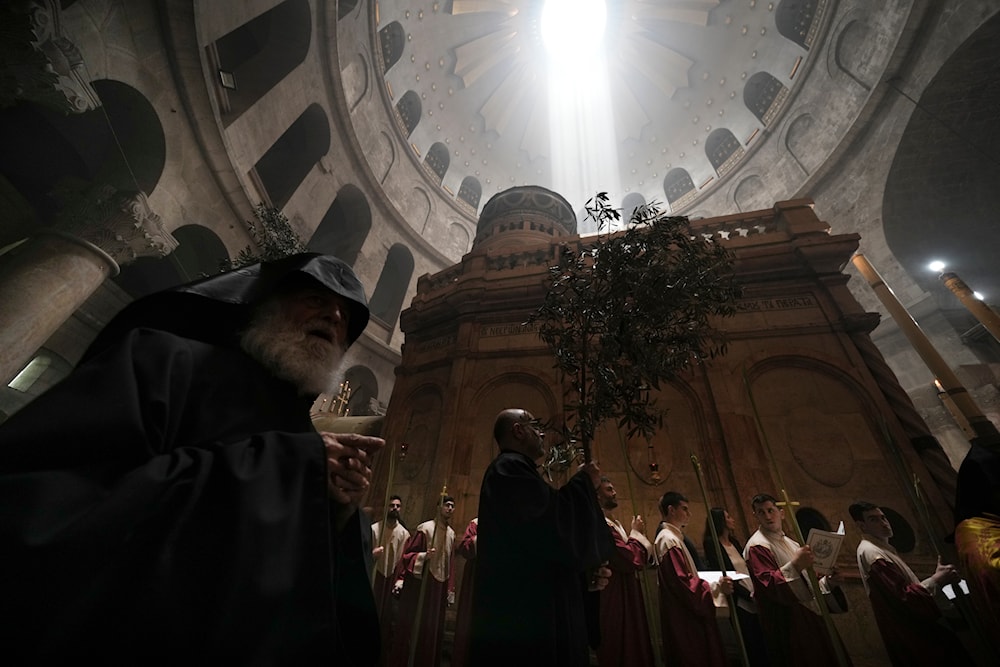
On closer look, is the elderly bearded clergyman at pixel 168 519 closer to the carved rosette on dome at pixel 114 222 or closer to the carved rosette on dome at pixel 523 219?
the carved rosette on dome at pixel 114 222

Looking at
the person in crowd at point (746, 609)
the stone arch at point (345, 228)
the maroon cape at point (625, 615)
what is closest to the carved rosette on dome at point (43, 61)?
the maroon cape at point (625, 615)

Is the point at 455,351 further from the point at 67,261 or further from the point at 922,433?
the point at 922,433

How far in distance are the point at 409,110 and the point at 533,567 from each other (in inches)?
874

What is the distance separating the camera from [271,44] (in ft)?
38.8

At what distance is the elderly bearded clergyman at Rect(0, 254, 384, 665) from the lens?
79 cm

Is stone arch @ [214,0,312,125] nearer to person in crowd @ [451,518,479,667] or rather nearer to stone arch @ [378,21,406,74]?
stone arch @ [378,21,406,74]

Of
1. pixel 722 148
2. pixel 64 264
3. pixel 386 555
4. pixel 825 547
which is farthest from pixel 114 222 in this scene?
pixel 722 148

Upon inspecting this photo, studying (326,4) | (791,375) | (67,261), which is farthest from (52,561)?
(326,4)

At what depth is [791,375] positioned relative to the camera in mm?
5578

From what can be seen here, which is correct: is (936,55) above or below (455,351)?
above

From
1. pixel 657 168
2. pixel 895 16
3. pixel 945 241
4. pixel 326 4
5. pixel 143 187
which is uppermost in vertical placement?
pixel 657 168

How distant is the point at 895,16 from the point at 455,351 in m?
18.4

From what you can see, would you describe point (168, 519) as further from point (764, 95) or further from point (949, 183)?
point (764, 95)

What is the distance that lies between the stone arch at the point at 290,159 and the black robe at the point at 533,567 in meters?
15.4
